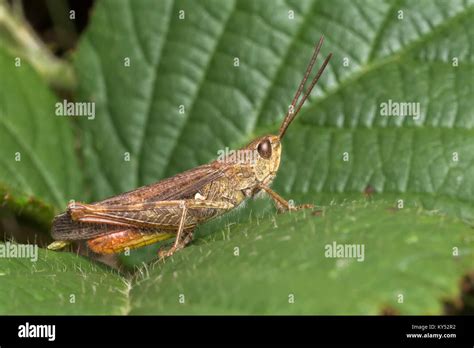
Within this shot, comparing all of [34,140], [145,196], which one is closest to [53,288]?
[145,196]

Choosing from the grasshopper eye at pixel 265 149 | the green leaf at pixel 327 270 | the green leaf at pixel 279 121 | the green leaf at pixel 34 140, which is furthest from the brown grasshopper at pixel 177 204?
the green leaf at pixel 34 140

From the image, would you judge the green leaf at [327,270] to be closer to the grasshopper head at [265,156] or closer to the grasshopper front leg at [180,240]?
the grasshopper front leg at [180,240]

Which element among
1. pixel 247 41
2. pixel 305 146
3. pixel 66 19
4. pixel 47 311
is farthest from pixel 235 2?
pixel 47 311

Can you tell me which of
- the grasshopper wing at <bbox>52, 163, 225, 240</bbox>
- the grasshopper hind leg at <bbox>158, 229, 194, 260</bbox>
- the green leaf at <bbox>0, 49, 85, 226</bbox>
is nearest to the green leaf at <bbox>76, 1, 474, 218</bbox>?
the green leaf at <bbox>0, 49, 85, 226</bbox>

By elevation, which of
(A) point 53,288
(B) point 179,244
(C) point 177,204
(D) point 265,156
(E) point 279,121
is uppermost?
(E) point 279,121

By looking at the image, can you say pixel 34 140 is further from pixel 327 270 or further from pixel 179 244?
pixel 327 270

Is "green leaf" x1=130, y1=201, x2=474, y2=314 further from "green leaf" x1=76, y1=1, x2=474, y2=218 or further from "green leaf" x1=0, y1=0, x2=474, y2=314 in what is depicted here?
"green leaf" x1=76, y1=1, x2=474, y2=218
